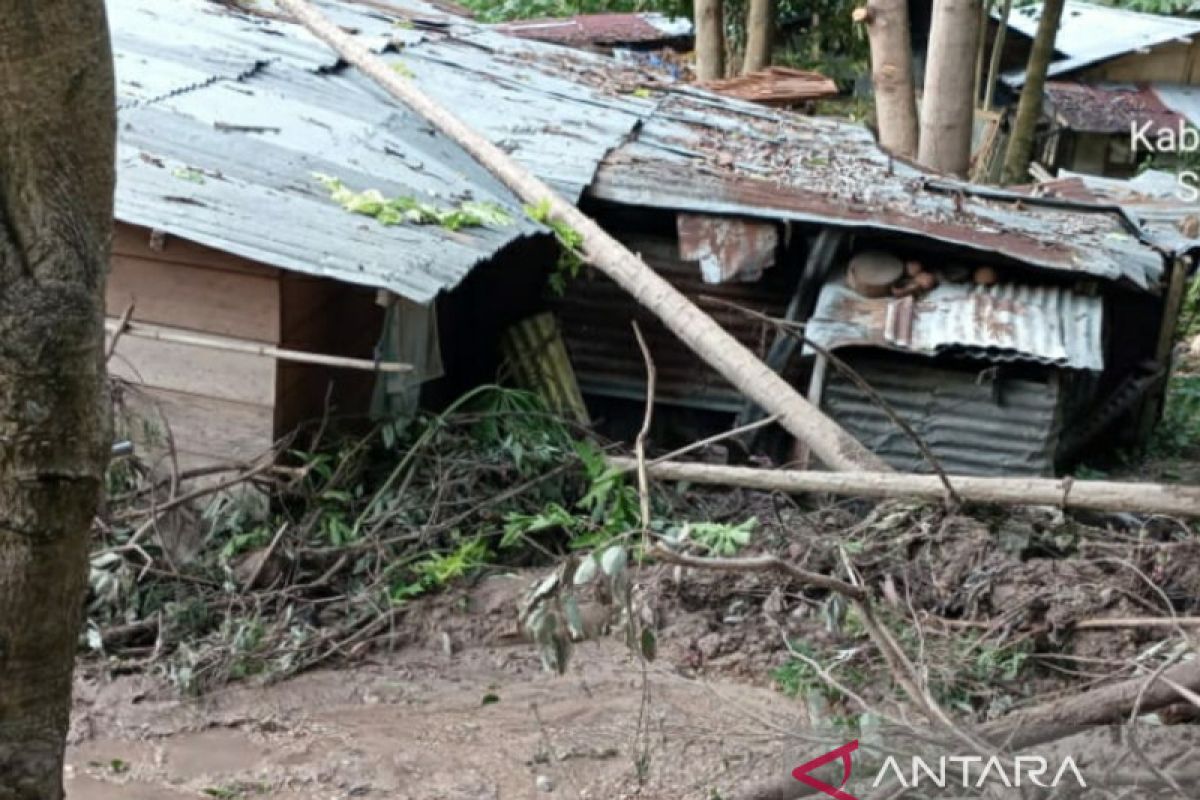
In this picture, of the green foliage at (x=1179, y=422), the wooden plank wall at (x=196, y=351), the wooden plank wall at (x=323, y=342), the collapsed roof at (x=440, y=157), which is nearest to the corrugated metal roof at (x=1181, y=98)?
the green foliage at (x=1179, y=422)

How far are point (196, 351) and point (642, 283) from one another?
244 centimetres

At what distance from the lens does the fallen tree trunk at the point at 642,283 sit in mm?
4234

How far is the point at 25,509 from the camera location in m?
2.12

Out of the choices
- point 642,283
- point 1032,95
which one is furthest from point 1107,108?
point 642,283

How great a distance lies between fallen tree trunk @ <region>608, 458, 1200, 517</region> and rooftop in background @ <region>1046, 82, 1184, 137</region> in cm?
1624

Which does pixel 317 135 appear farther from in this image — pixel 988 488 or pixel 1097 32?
pixel 1097 32

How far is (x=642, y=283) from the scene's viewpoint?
642cm

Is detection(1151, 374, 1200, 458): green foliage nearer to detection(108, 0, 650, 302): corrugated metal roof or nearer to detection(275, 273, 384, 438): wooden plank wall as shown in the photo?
detection(108, 0, 650, 302): corrugated metal roof

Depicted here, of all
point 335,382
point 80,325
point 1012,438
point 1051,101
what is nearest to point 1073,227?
point 1012,438

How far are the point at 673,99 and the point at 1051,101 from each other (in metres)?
10.3

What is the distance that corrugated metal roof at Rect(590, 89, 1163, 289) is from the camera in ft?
27.3

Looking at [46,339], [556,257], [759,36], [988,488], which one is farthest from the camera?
[759,36]

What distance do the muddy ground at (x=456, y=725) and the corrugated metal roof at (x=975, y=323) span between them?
7.12ft

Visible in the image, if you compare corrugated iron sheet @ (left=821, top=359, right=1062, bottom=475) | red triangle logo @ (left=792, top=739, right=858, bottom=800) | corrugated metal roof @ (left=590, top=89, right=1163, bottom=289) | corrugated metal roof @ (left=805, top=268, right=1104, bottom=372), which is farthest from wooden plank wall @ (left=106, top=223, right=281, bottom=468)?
red triangle logo @ (left=792, top=739, right=858, bottom=800)
